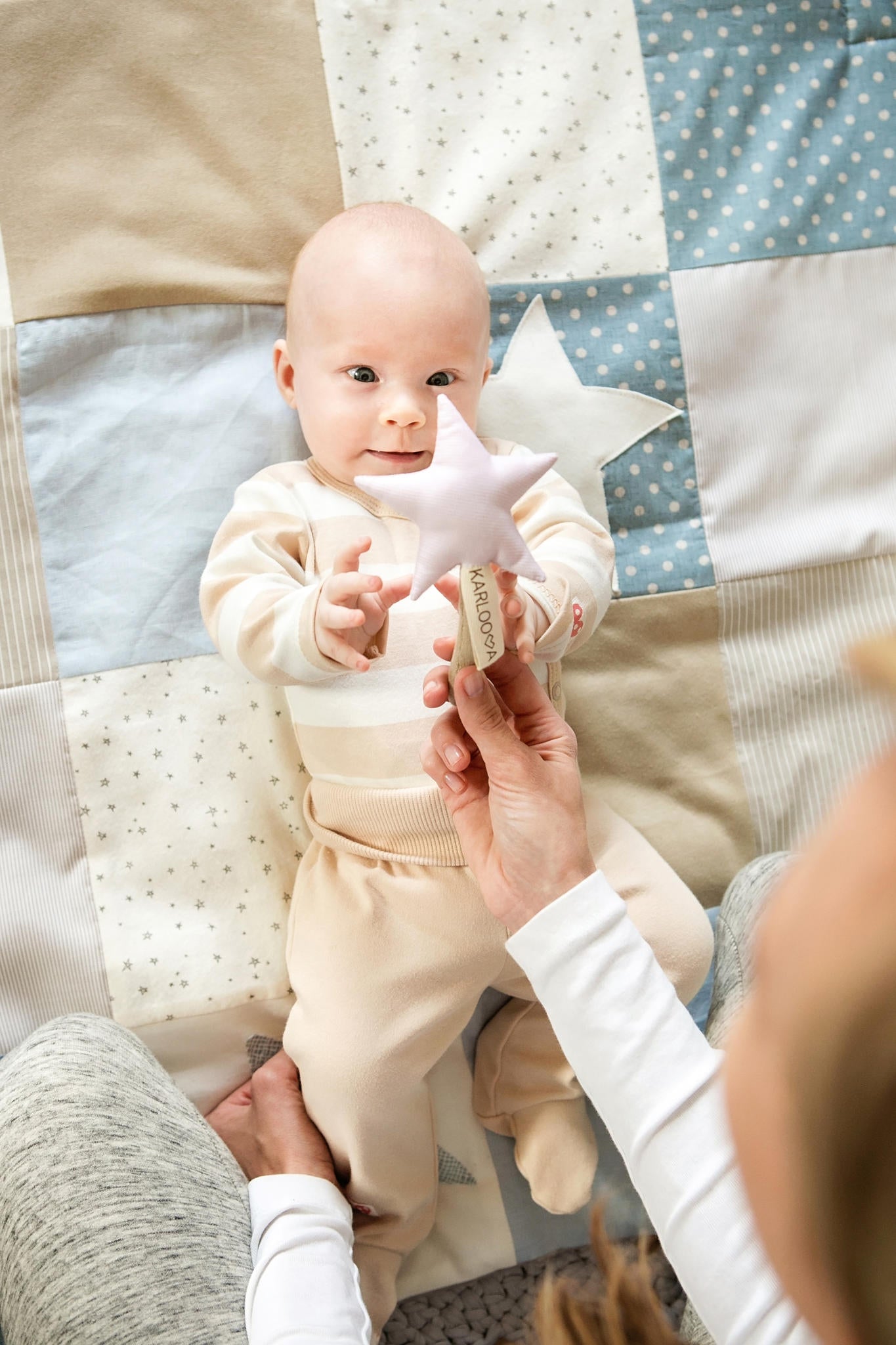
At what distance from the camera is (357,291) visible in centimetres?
108

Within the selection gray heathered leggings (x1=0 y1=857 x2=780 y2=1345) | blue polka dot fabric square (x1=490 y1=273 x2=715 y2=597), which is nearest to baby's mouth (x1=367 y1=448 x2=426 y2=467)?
blue polka dot fabric square (x1=490 y1=273 x2=715 y2=597)

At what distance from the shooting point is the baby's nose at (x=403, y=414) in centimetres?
104

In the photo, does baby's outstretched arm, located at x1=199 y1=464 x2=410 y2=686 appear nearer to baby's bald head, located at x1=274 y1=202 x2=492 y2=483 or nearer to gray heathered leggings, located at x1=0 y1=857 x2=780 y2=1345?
baby's bald head, located at x1=274 y1=202 x2=492 y2=483

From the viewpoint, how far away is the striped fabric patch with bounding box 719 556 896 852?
4.45 ft

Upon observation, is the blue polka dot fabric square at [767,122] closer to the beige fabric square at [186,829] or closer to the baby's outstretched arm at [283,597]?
the baby's outstretched arm at [283,597]

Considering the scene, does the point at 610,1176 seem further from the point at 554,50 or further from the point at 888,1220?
the point at 554,50

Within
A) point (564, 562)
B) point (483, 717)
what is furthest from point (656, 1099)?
point (564, 562)

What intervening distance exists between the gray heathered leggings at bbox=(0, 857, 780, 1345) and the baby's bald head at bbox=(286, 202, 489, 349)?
2.53 ft

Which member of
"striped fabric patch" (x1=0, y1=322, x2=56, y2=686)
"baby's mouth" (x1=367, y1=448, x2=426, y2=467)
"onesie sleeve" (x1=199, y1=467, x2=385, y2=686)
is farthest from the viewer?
"striped fabric patch" (x1=0, y1=322, x2=56, y2=686)

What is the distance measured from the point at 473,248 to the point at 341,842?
0.74m

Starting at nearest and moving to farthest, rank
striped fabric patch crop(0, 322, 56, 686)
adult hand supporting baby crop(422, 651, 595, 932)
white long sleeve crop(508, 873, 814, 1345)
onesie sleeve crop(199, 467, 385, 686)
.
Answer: white long sleeve crop(508, 873, 814, 1345), adult hand supporting baby crop(422, 651, 595, 932), onesie sleeve crop(199, 467, 385, 686), striped fabric patch crop(0, 322, 56, 686)

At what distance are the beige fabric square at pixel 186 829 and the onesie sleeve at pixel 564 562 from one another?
1.18ft

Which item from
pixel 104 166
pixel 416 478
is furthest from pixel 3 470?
pixel 416 478

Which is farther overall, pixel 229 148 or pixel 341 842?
pixel 229 148
